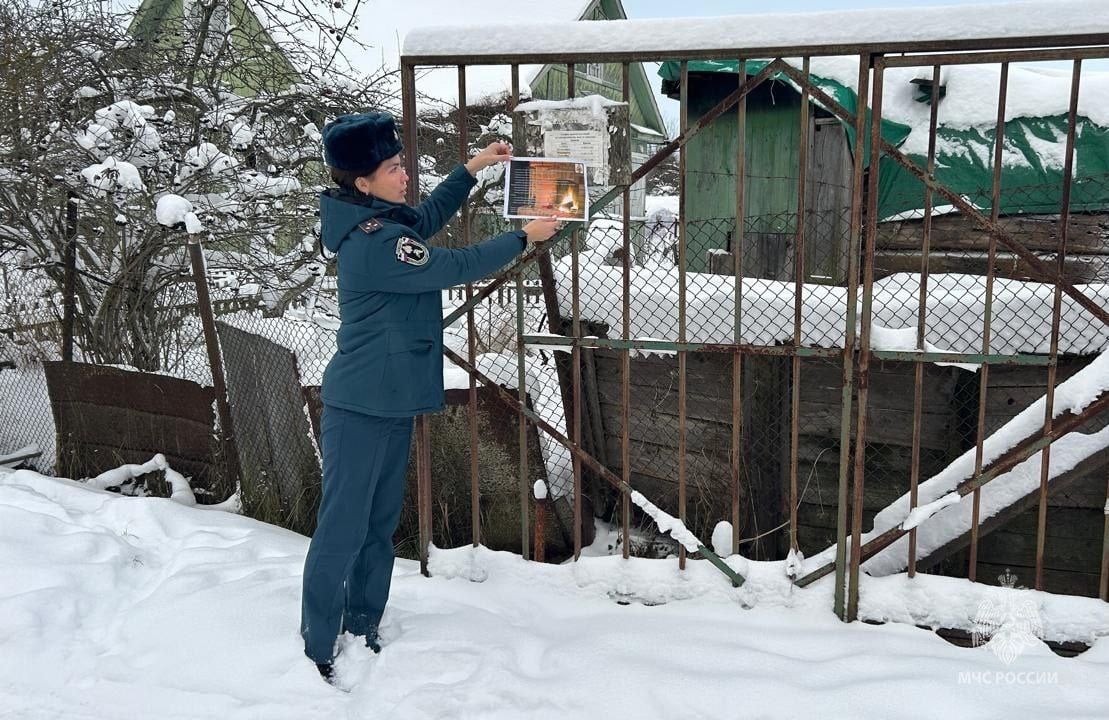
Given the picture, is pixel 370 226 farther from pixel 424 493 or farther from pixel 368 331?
pixel 424 493

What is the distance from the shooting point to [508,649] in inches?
117

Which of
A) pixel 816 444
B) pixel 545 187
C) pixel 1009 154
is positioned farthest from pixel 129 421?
pixel 1009 154

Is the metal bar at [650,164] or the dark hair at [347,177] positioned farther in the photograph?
the metal bar at [650,164]

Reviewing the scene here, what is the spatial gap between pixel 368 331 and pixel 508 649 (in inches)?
50.9

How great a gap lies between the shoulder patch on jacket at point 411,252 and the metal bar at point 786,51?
966 mm

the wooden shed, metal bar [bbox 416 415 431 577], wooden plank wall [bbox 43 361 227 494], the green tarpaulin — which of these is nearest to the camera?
metal bar [bbox 416 415 431 577]

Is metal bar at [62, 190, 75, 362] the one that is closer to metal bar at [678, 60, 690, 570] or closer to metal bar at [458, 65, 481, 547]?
metal bar at [458, 65, 481, 547]

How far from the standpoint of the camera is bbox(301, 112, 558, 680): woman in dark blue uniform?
8.57 feet

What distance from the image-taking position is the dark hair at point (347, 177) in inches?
105

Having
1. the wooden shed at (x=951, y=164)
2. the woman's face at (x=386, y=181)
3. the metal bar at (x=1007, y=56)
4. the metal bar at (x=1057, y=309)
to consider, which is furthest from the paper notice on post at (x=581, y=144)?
the wooden shed at (x=951, y=164)

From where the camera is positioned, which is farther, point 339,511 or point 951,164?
point 951,164

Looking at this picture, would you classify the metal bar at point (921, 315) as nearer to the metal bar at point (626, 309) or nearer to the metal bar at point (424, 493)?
the metal bar at point (626, 309)

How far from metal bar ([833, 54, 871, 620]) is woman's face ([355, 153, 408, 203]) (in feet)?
5.27

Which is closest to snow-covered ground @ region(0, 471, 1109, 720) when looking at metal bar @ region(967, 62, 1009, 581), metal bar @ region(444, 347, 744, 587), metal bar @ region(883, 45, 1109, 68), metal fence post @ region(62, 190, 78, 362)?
metal bar @ region(444, 347, 744, 587)
